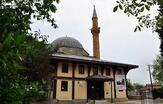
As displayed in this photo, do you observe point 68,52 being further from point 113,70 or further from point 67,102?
point 67,102

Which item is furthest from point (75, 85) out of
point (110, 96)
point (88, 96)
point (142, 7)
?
point (142, 7)

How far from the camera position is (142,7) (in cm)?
461

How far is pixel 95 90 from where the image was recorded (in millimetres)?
37781

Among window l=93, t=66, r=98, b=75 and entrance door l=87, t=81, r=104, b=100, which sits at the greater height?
window l=93, t=66, r=98, b=75

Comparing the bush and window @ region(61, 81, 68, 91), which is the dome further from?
the bush

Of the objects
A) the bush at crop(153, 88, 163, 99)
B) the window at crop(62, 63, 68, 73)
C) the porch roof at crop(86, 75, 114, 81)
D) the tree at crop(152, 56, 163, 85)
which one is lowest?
A: the bush at crop(153, 88, 163, 99)

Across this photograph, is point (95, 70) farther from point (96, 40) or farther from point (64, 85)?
point (96, 40)

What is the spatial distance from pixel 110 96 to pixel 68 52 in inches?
442

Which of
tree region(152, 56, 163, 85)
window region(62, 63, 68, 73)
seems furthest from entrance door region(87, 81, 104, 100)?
tree region(152, 56, 163, 85)

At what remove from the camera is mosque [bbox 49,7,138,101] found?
3466cm

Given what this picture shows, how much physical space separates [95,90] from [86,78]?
7.76 feet

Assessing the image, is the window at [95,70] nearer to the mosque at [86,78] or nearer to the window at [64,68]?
the mosque at [86,78]

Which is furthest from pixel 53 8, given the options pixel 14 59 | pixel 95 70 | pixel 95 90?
pixel 95 70

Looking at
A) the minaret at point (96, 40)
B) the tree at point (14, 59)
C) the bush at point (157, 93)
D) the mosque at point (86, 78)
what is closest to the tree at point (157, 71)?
the bush at point (157, 93)
